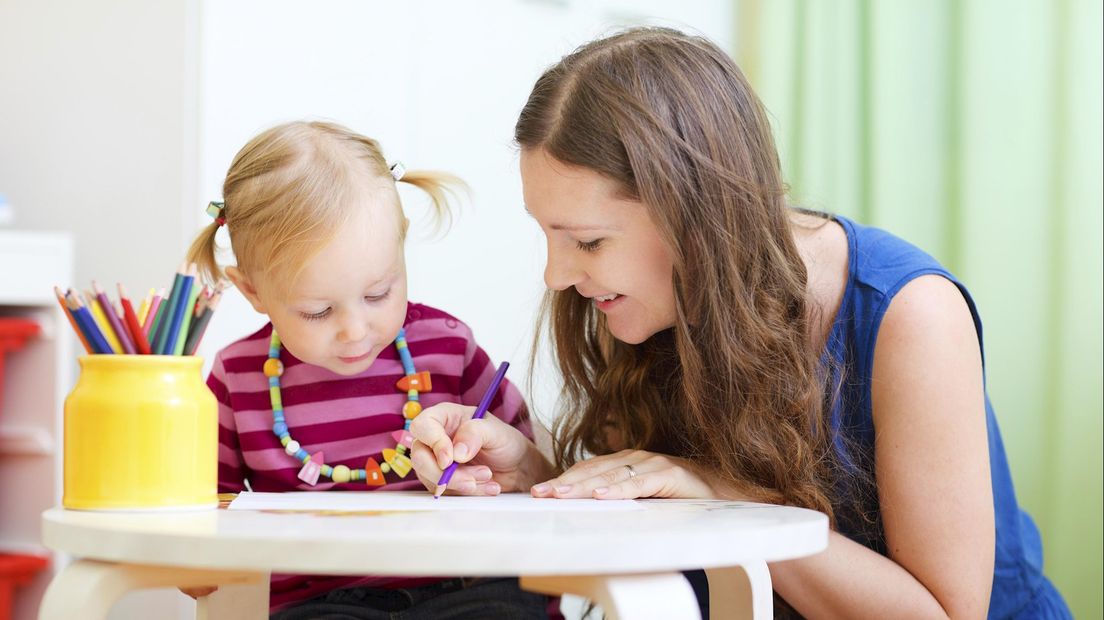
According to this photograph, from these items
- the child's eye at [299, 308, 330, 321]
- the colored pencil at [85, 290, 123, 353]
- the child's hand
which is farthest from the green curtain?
the colored pencil at [85, 290, 123, 353]

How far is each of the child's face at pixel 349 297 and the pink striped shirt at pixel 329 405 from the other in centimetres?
7

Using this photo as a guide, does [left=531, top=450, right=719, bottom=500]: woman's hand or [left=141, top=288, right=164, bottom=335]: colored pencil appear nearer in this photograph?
[left=141, top=288, right=164, bottom=335]: colored pencil

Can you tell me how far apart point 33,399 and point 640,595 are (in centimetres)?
139

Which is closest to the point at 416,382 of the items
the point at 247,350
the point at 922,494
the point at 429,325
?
the point at 429,325

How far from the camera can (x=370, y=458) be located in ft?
3.94

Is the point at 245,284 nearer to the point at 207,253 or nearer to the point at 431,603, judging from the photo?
the point at 207,253

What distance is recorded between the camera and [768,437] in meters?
1.05

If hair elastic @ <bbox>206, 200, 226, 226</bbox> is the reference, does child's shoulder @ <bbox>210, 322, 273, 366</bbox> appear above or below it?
below

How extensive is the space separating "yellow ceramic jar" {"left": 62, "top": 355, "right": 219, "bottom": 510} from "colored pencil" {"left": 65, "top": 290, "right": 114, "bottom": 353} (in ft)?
0.05

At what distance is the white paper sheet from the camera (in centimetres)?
84

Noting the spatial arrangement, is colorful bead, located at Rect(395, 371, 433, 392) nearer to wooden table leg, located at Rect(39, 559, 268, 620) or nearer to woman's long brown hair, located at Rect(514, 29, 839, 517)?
woman's long brown hair, located at Rect(514, 29, 839, 517)

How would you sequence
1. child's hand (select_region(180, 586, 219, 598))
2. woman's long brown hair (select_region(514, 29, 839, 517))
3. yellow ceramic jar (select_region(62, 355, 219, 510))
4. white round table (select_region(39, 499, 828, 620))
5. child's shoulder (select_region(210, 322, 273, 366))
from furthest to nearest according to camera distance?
child's shoulder (select_region(210, 322, 273, 366)), woman's long brown hair (select_region(514, 29, 839, 517)), child's hand (select_region(180, 586, 219, 598)), yellow ceramic jar (select_region(62, 355, 219, 510)), white round table (select_region(39, 499, 828, 620))

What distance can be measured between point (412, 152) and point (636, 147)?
1.04 metres

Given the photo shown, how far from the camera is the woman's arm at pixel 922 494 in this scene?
1002 mm
